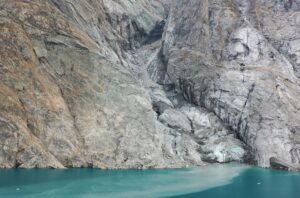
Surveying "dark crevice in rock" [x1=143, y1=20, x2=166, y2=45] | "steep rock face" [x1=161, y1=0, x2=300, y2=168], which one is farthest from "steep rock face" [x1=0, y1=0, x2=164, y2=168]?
"dark crevice in rock" [x1=143, y1=20, x2=166, y2=45]

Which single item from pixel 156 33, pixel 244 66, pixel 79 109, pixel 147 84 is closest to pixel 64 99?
pixel 79 109

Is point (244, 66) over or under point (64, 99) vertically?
over

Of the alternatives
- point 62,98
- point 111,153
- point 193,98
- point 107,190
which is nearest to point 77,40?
point 62,98

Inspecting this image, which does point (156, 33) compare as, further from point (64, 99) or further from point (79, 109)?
point (64, 99)

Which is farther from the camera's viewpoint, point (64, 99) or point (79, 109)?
point (79, 109)

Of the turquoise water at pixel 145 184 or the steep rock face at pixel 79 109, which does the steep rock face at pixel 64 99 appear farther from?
the turquoise water at pixel 145 184

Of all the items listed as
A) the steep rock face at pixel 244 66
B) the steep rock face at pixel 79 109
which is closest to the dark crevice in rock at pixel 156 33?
the steep rock face at pixel 244 66
